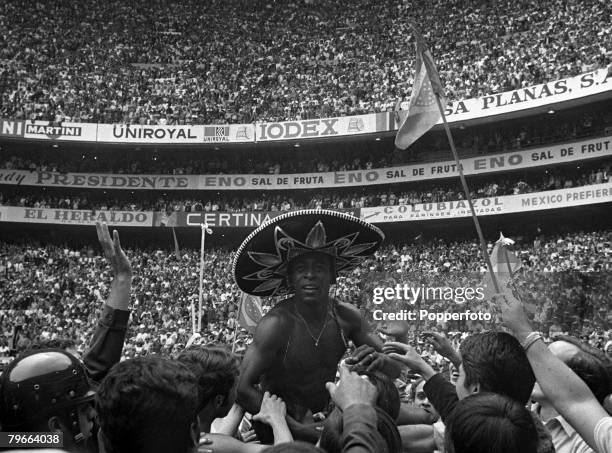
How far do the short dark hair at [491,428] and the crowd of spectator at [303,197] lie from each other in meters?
28.0

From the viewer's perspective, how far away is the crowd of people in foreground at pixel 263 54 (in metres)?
30.2

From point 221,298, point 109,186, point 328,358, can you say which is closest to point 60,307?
point 221,298

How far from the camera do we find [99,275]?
29.0 metres

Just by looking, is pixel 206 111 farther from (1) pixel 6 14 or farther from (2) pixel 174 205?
(1) pixel 6 14

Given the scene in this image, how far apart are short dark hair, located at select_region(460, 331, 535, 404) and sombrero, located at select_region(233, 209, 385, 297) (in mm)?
1520

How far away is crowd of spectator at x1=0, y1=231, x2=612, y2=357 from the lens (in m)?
16.3

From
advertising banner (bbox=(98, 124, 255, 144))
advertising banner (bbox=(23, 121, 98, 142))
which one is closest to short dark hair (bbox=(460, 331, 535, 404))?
advertising banner (bbox=(98, 124, 255, 144))

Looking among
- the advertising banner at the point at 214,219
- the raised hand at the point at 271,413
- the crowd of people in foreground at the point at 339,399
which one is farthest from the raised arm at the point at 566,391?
the advertising banner at the point at 214,219

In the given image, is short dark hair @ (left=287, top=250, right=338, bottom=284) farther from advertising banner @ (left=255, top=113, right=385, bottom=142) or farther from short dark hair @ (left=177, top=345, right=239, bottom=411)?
advertising banner @ (left=255, top=113, right=385, bottom=142)

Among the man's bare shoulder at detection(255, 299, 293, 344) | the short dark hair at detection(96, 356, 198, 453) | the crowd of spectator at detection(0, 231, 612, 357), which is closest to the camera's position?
the short dark hair at detection(96, 356, 198, 453)

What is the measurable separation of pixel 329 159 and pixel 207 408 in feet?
105

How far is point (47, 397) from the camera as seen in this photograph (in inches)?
82.0

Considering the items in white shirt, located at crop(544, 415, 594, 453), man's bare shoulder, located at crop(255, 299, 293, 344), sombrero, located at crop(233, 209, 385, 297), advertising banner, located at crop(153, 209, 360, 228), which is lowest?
white shirt, located at crop(544, 415, 594, 453)

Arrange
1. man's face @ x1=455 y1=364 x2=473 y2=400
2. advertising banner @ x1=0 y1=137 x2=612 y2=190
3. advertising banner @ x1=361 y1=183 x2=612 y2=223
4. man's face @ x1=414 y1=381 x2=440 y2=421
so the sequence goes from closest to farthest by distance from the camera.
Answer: man's face @ x1=455 y1=364 x2=473 y2=400
man's face @ x1=414 y1=381 x2=440 y2=421
advertising banner @ x1=361 y1=183 x2=612 y2=223
advertising banner @ x1=0 y1=137 x2=612 y2=190
